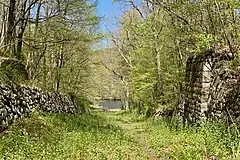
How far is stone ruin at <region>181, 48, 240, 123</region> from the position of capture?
1014 cm

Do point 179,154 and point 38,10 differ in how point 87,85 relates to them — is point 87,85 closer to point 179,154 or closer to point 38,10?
point 38,10

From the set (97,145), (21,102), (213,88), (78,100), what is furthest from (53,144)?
(78,100)

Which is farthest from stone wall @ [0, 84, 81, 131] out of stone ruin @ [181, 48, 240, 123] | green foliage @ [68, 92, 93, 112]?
stone ruin @ [181, 48, 240, 123]

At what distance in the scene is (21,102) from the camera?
36.0ft

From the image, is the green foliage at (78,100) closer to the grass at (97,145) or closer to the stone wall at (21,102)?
the stone wall at (21,102)

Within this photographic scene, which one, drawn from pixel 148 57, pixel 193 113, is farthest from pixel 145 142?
pixel 148 57

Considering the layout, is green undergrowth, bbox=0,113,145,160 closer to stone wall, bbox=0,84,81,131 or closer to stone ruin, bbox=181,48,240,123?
stone wall, bbox=0,84,81,131

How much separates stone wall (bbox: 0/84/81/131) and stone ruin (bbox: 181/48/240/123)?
5827mm

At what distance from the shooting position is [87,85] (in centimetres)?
2925

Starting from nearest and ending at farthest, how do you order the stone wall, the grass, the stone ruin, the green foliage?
the grass < the stone wall < the stone ruin < the green foliage

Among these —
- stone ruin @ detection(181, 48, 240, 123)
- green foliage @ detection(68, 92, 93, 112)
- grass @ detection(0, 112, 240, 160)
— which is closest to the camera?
grass @ detection(0, 112, 240, 160)

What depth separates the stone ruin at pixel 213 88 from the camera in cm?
1014

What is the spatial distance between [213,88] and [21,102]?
634 cm

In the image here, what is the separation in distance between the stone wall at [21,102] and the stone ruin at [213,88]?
5827 millimetres
